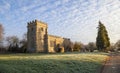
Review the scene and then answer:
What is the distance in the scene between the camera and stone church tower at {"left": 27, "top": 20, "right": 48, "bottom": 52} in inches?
2717

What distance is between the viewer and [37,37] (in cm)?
6956

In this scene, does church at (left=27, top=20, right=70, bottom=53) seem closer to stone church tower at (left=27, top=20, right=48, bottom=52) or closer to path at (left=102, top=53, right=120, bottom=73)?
stone church tower at (left=27, top=20, right=48, bottom=52)

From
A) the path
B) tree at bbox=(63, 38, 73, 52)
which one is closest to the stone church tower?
tree at bbox=(63, 38, 73, 52)

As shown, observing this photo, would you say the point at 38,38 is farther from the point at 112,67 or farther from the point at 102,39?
the point at 112,67

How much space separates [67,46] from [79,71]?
68697mm

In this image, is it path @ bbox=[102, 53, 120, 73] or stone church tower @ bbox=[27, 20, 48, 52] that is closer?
path @ bbox=[102, 53, 120, 73]

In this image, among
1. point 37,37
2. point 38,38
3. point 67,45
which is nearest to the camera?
point 37,37

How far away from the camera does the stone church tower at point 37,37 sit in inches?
2717

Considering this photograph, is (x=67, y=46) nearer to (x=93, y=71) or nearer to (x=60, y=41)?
(x=60, y=41)

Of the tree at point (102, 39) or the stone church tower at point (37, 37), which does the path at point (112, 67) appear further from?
the stone church tower at point (37, 37)

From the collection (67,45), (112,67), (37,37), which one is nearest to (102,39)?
(67,45)

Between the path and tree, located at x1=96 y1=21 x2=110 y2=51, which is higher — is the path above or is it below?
below

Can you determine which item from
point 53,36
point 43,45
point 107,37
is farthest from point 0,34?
point 107,37

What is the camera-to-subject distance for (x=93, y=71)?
19578mm
